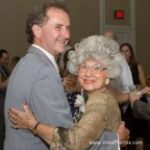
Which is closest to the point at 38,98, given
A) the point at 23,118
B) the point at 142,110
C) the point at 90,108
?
the point at 23,118

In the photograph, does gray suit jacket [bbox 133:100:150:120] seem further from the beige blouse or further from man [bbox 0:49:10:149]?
man [bbox 0:49:10:149]

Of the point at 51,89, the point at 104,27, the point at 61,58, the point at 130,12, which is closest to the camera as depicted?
the point at 51,89

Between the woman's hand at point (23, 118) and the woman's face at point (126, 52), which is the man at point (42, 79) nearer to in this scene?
the woman's hand at point (23, 118)

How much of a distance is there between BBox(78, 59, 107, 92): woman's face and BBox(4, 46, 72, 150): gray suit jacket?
0.18 meters

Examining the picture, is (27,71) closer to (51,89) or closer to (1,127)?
(51,89)

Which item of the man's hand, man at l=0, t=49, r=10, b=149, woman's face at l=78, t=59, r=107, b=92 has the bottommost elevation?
man at l=0, t=49, r=10, b=149

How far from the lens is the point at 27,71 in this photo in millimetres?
2004

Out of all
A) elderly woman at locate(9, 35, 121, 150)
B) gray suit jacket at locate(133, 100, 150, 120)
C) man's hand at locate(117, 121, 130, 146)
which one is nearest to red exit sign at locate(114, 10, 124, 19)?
gray suit jacket at locate(133, 100, 150, 120)

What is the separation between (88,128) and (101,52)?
1.47 feet

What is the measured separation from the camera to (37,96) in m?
1.93

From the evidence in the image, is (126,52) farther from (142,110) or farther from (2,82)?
(142,110)

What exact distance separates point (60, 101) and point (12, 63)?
4.81 meters

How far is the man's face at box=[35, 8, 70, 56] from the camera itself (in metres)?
2.08

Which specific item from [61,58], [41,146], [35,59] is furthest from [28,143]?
[61,58]
